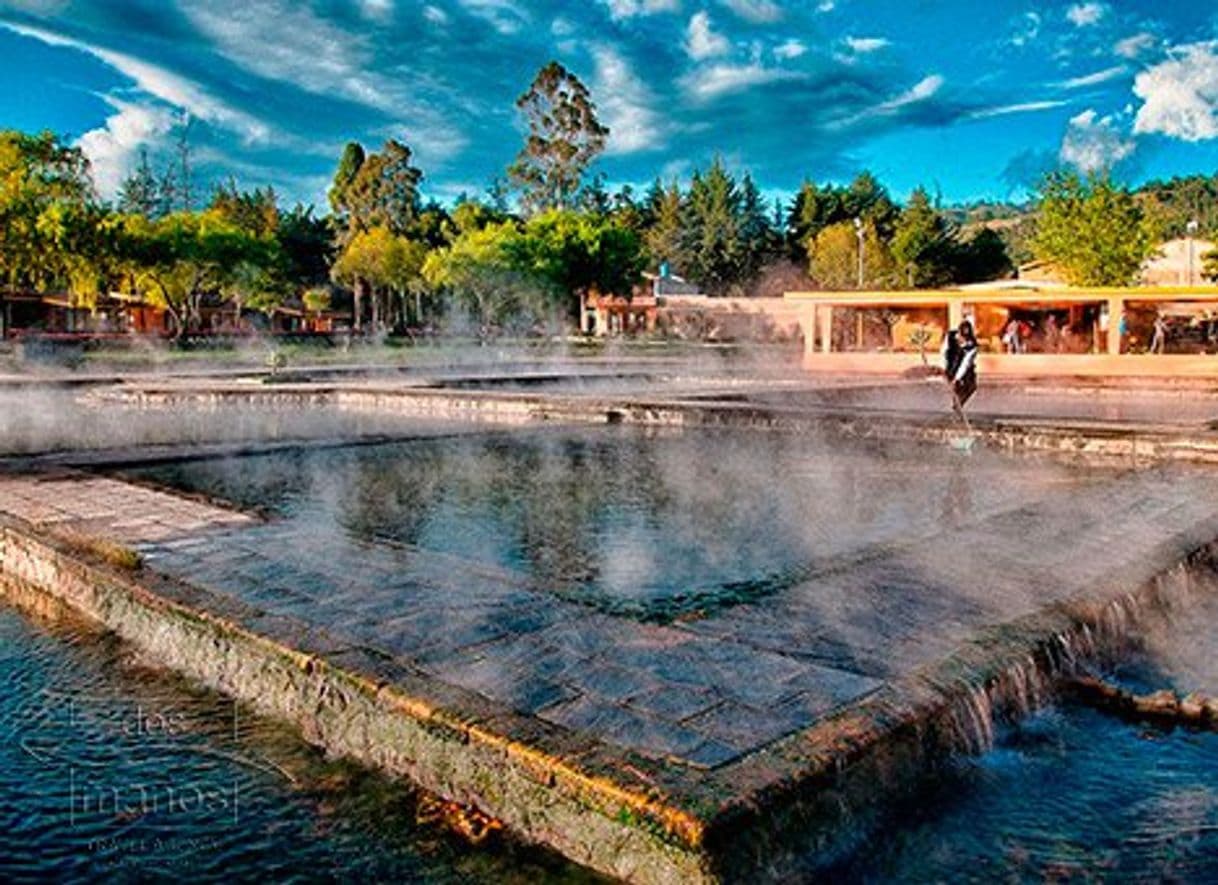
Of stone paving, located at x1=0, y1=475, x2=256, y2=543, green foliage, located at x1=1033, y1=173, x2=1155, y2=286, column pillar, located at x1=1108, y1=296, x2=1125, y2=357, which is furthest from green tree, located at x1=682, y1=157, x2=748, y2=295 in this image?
stone paving, located at x1=0, y1=475, x2=256, y2=543

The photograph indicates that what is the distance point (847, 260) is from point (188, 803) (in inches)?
2373

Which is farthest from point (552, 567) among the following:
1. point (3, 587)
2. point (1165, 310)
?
point (1165, 310)

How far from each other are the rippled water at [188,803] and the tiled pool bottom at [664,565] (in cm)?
47

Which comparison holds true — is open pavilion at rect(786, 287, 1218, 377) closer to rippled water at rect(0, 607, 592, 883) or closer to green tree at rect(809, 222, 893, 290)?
rippled water at rect(0, 607, 592, 883)

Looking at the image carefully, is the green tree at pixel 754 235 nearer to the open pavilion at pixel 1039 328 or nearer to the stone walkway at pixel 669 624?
the open pavilion at pixel 1039 328

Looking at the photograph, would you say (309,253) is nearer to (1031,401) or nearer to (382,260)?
(382,260)

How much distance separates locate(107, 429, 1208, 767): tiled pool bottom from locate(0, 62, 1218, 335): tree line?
1158 inches

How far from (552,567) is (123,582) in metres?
2.32

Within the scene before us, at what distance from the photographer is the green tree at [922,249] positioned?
60344 millimetres

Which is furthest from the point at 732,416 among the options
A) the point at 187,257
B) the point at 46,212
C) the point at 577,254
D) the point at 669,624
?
the point at 577,254

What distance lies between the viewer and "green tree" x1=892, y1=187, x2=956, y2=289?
6034cm

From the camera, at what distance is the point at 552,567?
6156 millimetres

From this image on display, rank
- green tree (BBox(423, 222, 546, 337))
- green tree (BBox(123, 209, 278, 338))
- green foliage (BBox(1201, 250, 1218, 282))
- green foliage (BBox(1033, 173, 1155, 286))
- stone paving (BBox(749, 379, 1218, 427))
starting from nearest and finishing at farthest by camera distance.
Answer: stone paving (BBox(749, 379, 1218, 427)) < green foliage (BBox(1201, 250, 1218, 282)) < green tree (BBox(123, 209, 278, 338)) < green foliage (BBox(1033, 173, 1155, 286)) < green tree (BBox(423, 222, 546, 337))

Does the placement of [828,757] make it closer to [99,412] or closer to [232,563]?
[232,563]
